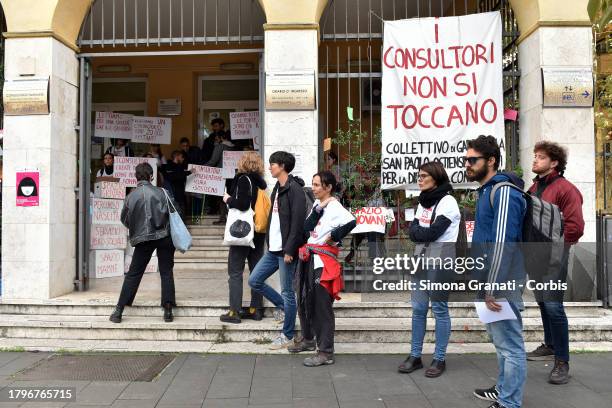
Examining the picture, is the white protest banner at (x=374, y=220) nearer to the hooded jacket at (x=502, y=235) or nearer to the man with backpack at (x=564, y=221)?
the man with backpack at (x=564, y=221)

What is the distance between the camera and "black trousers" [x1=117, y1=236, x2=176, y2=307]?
6.20 m

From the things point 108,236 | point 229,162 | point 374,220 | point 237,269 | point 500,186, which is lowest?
point 237,269

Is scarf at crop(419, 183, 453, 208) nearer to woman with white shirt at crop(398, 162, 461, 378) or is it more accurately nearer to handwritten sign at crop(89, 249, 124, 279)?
woman with white shirt at crop(398, 162, 461, 378)

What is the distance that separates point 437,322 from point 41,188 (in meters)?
5.26

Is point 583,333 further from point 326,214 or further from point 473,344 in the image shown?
point 326,214

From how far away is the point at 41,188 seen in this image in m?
6.99

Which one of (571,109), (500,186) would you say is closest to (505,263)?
(500,186)

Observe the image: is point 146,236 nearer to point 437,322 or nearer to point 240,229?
point 240,229

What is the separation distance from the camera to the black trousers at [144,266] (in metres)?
6.20

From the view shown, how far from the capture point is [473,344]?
19.6 feet

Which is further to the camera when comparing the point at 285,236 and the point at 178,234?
the point at 178,234

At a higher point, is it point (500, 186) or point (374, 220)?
point (500, 186)

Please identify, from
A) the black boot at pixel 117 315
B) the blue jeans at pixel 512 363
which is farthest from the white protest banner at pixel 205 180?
the blue jeans at pixel 512 363

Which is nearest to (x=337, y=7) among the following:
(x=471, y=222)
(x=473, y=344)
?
(x=471, y=222)
